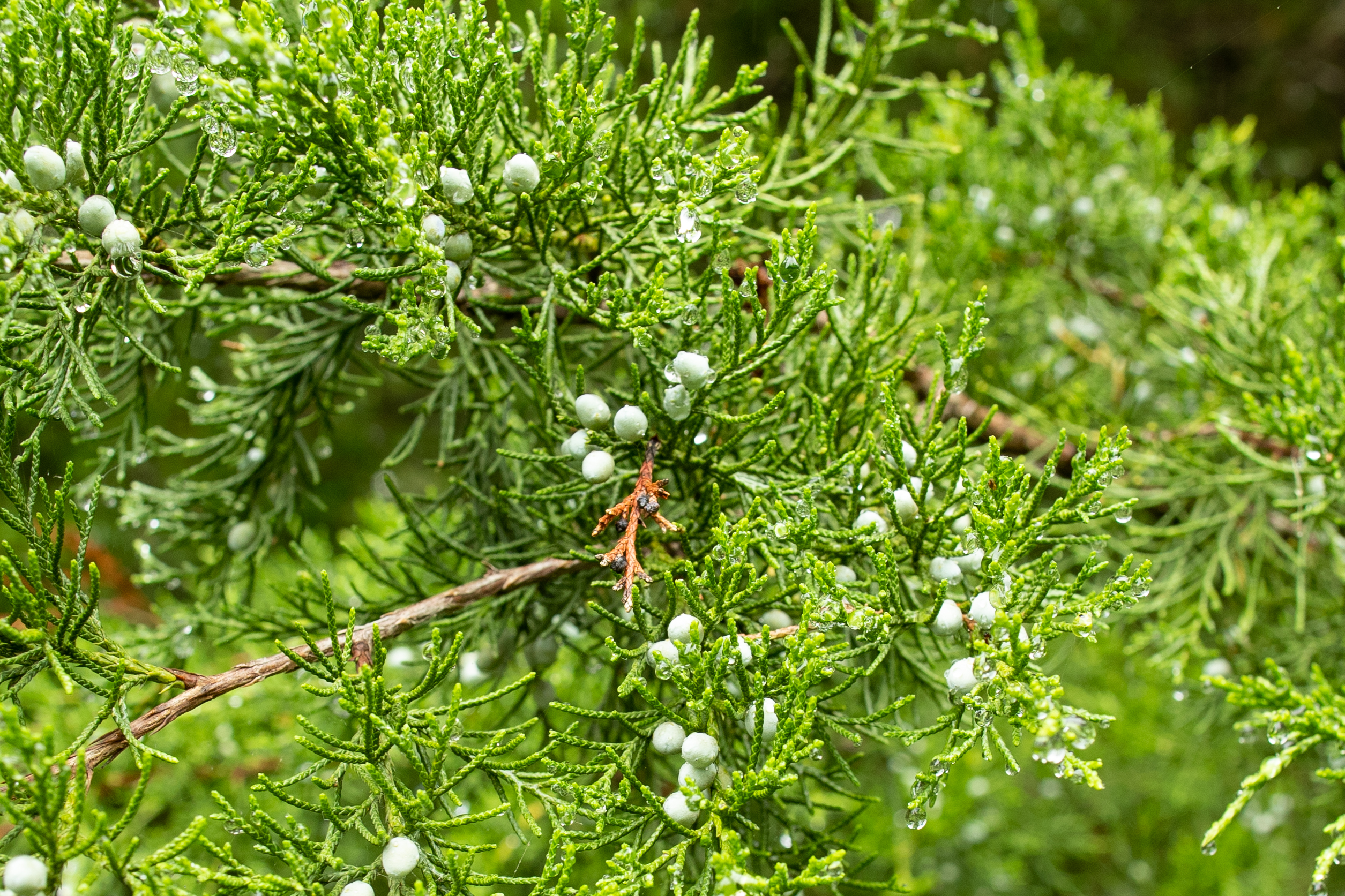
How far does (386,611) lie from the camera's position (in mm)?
1385

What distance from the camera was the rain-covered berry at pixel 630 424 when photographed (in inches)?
43.3

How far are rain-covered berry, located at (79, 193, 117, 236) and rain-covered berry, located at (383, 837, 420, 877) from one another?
0.78 m

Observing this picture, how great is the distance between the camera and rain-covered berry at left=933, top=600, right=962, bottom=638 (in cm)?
103

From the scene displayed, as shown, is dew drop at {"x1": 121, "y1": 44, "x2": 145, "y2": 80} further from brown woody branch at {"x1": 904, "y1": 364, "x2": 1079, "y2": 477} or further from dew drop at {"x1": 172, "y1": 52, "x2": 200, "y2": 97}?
brown woody branch at {"x1": 904, "y1": 364, "x2": 1079, "y2": 477}

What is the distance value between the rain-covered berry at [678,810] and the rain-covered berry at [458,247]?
0.71 meters

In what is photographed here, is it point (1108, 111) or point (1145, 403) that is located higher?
point (1108, 111)


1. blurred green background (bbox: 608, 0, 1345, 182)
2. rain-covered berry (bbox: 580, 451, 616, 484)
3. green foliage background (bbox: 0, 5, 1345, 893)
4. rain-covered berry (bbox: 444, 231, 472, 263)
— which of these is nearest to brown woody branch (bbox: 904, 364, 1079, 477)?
green foliage background (bbox: 0, 5, 1345, 893)

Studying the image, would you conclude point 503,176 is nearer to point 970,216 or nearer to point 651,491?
point 651,491

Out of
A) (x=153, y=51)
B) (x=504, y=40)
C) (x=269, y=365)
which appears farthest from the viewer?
(x=269, y=365)

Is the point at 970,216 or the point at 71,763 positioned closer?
the point at 71,763

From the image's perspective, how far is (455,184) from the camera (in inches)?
40.4

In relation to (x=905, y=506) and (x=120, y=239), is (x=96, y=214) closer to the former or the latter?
(x=120, y=239)

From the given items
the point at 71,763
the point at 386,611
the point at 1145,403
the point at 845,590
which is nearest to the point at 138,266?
the point at 386,611

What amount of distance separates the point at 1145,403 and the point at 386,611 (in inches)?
74.8
